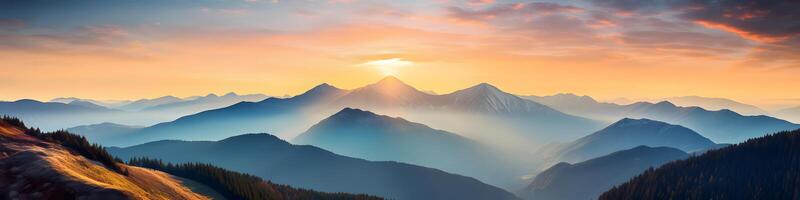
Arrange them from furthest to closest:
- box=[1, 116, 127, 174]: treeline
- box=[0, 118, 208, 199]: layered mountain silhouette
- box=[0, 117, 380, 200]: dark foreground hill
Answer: box=[1, 116, 127, 174]: treeline
box=[0, 117, 380, 200]: dark foreground hill
box=[0, 118, 208, 199]: layered mountain silhouette

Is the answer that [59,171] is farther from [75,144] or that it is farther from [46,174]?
[75,144]

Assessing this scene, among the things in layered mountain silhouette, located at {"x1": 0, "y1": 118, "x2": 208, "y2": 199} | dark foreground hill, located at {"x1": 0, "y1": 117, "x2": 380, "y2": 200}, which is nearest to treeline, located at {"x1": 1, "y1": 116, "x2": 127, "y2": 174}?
dark foreground hill, located at {"x1": 0, "y1": 117, "x2": 380, "y2": 200}

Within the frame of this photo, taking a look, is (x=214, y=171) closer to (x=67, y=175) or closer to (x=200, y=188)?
(x=200, y=188)

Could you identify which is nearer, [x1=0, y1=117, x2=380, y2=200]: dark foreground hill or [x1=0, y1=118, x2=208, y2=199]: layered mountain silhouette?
[x1=0, y1=118, x2=208, y2=199]: layered mountain silhouette

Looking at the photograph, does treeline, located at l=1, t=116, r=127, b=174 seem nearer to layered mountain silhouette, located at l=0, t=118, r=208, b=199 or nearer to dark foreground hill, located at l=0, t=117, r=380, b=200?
dark foreground hill, located at l=0, t=117, r=380, b=200

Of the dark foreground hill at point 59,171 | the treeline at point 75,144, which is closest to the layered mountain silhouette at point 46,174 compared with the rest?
the dark foreground hill at point 59,171

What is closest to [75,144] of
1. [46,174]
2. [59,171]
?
[59,171]

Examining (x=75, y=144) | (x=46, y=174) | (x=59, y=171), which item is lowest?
(x=46, y=174)

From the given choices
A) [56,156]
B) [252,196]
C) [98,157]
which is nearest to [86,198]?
[56,156]

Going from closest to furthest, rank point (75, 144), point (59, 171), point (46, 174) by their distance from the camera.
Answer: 1. point (46, 174)
2. point (59, 171)
3. point (75, 144)

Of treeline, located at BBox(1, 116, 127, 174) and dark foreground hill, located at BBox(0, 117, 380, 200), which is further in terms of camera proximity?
treeline, located at BBox(1, 116, 127, 174)

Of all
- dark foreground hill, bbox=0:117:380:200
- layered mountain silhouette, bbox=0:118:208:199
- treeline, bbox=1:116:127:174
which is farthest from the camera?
treeline, bbox=1:116:127:174

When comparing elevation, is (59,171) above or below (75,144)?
below

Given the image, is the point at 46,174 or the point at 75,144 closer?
the point at 46,174
